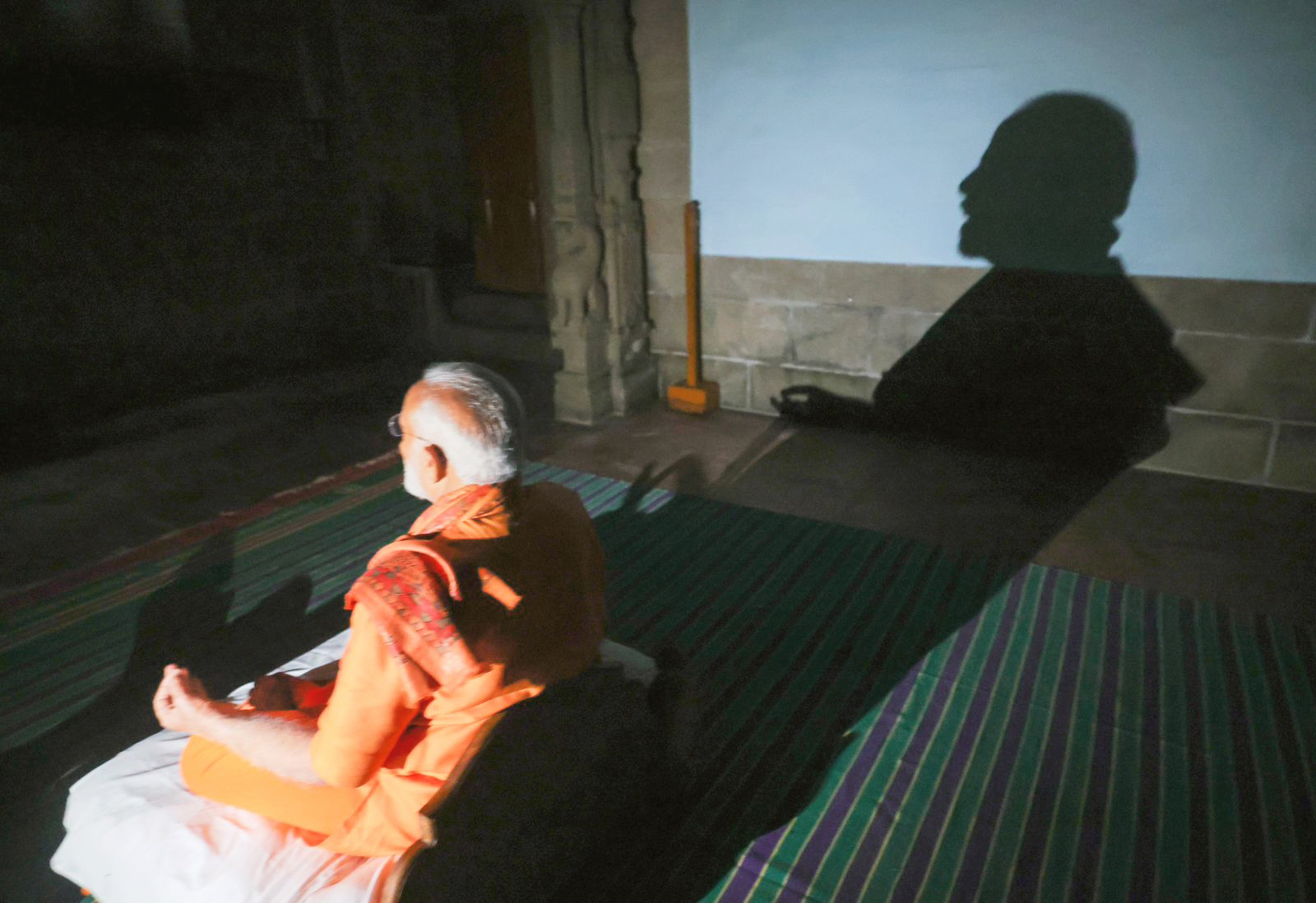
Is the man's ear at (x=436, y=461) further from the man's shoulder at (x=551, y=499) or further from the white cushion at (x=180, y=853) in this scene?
the white cushion at (x=180, y=853)

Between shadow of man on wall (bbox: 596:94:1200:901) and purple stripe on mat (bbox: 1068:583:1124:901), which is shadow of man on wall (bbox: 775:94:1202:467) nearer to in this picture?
shadow of man on wall (bbox: 596:94:1200:901)

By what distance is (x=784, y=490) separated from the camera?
429 cm

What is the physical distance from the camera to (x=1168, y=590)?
10.5 feet

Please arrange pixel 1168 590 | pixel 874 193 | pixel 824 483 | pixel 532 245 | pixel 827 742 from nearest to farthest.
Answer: pixel 827 742
pixel 1168 590
pixel 824 483
pixel 874 193
pixel 532 245

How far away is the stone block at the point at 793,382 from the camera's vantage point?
5.06 metres

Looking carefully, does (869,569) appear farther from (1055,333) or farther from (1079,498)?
(1055,333)

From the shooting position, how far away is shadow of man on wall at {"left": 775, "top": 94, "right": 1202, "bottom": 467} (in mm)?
4094

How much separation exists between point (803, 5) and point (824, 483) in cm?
272

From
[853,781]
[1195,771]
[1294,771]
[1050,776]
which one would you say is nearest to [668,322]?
[853,781]

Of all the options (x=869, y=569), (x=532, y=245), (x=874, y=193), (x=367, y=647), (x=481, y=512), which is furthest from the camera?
(x=532, y=245)

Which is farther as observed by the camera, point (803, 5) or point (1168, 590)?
point (803, 5)

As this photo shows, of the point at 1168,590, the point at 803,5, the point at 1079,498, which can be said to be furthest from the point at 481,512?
the point at 803,5

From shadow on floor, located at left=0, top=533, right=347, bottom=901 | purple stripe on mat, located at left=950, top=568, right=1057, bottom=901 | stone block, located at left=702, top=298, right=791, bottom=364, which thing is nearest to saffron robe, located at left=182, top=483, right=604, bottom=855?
shadow on floor, located at left=0, top=533, right=347, bottom=901

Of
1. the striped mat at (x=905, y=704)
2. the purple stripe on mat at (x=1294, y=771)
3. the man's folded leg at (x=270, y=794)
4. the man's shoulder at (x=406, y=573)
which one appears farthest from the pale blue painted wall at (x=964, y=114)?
the man's folded leg at (x=270, y=794)
